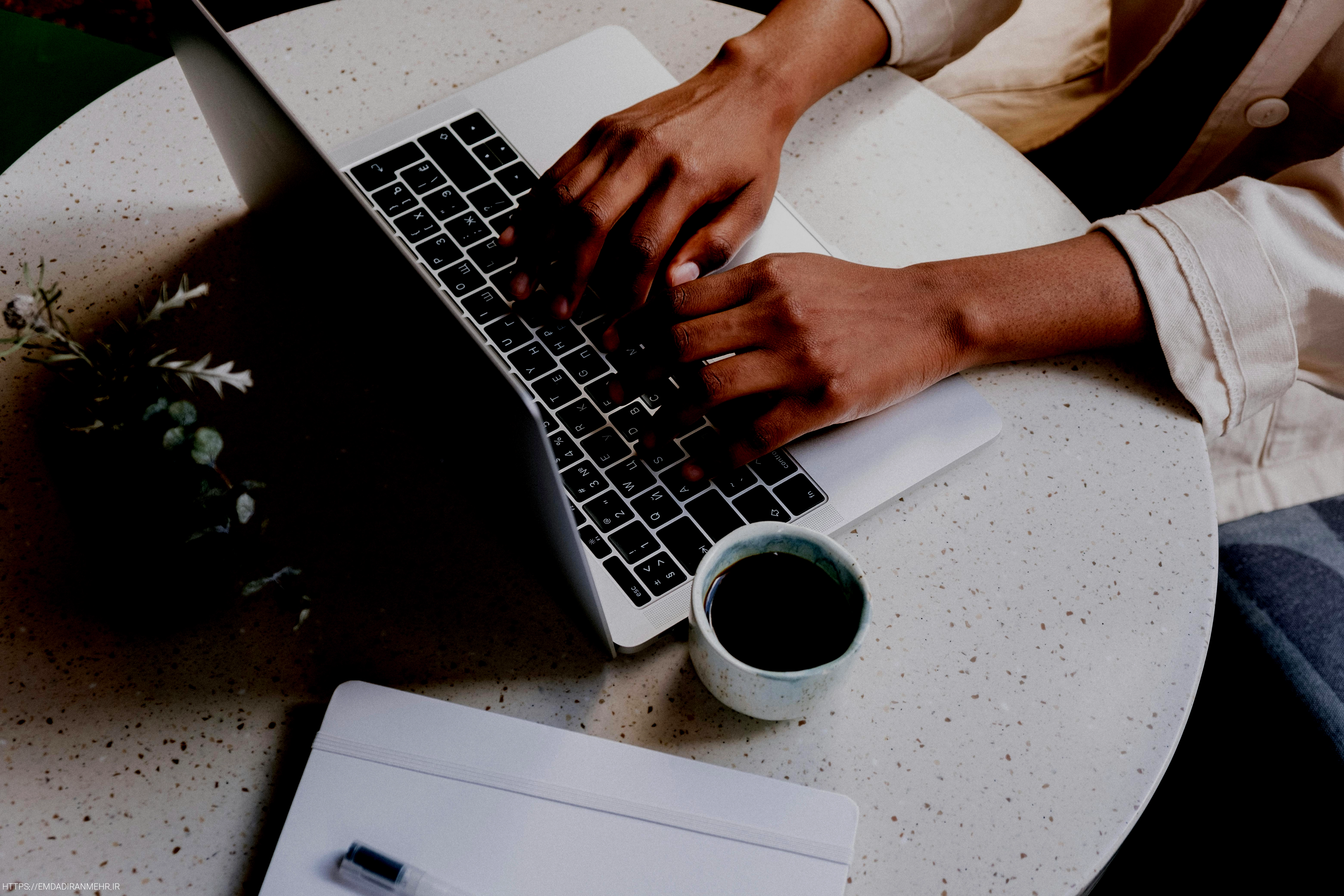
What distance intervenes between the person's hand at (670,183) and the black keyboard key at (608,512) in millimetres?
172

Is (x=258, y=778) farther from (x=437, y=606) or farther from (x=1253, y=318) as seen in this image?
(x=1253, y=318)

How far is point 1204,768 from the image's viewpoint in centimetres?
121

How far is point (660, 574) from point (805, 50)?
0.52m

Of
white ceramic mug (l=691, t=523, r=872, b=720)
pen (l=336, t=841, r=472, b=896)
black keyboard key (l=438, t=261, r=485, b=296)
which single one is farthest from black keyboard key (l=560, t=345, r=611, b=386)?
pen (l=336, t=841, r=472, b=896)

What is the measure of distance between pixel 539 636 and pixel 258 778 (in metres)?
0.19

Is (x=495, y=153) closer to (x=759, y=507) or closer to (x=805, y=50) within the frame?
(x=805, y=50)

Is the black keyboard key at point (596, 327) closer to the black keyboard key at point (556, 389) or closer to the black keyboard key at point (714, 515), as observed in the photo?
the black keyboard key at point (556, 389)

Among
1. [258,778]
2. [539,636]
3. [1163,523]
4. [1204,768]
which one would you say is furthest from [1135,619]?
[1204,768]

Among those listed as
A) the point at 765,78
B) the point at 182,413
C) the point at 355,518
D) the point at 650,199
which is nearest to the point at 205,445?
the point at 182,413

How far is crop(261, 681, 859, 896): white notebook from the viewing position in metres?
0.51

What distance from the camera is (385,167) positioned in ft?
2.55

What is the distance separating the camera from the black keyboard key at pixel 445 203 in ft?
2.52

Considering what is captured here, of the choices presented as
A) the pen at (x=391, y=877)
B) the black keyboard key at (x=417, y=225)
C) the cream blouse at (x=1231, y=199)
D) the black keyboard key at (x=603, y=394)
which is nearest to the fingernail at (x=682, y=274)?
the black keyboard key at (x=603, y=394)

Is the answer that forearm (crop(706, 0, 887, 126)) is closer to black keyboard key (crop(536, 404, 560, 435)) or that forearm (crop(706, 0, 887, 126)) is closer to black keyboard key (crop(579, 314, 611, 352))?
black keyboard key (crop(579, 314, 611, 352))
